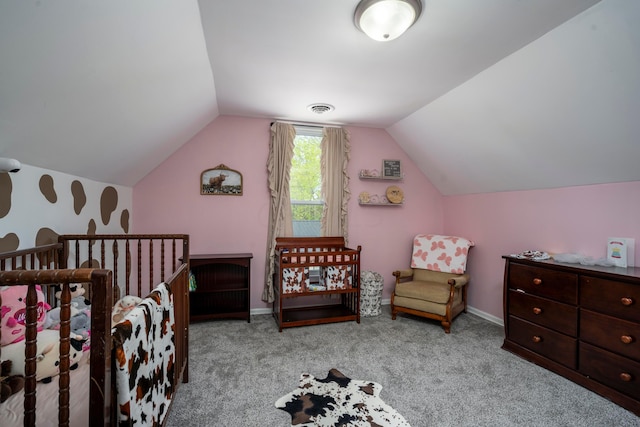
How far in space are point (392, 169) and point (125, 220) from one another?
10.3ft

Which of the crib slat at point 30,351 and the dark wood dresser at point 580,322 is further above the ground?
the crib slat at point 30,351

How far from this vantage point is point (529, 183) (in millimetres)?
2998

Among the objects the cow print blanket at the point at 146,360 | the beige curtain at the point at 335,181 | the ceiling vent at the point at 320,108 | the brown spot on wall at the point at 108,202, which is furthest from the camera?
the beige curtain at the point at 335,181

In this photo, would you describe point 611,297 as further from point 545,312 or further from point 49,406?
point 49,406

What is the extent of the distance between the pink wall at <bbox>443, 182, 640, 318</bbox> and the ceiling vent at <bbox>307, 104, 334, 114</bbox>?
6.73 ft

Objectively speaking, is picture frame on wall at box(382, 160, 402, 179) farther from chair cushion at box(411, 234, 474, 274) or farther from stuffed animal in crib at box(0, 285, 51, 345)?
stuffed animal in crib at box(0, 285, 51, 345)

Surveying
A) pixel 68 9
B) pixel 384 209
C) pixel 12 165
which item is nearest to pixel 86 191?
pixel 12 165

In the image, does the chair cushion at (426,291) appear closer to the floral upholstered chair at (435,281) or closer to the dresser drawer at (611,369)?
the floral upholstered chair at (435,281)

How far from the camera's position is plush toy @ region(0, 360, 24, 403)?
3.69 ft

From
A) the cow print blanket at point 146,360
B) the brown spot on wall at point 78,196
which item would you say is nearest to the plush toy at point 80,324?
the cow print blanket at point 146,360

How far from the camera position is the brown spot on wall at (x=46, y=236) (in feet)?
6.25

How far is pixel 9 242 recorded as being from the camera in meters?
1.66

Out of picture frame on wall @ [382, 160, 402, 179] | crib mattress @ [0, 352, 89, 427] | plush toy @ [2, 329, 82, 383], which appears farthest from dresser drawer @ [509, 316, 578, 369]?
plush toy @ [2, 329, 82, 383]

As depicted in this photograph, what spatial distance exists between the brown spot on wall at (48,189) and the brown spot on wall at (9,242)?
348mm
